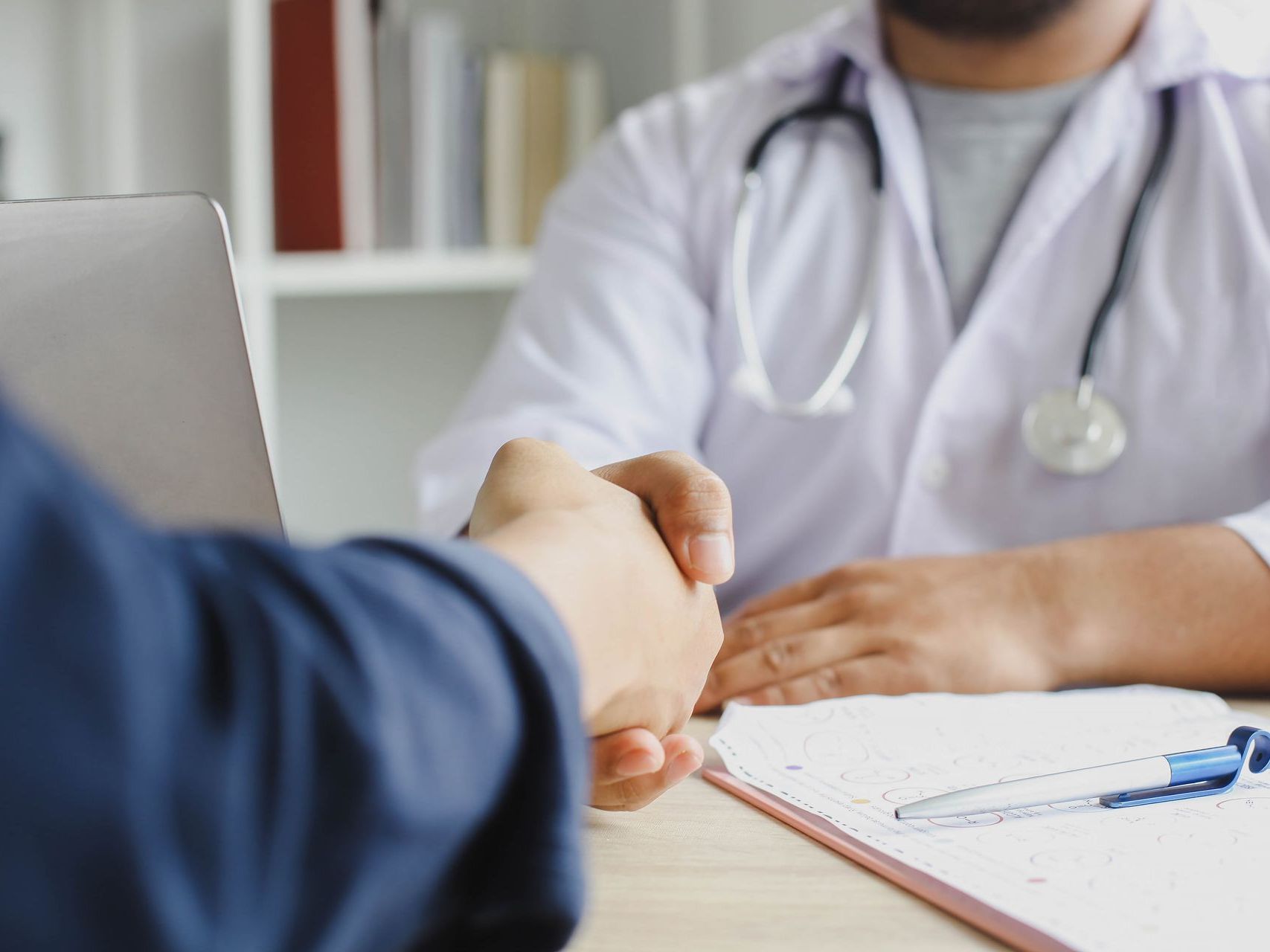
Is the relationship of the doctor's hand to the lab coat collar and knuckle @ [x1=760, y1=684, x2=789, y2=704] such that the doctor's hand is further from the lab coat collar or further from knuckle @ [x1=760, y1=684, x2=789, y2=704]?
the lab coat collar

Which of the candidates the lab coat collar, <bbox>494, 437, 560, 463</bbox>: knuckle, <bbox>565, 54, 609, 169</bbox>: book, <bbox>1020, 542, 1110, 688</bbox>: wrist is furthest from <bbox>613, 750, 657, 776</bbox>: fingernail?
<bbox>565, 54, 609, 169</bbox>: book

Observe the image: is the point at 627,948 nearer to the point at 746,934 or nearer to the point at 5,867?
the point at 746,934

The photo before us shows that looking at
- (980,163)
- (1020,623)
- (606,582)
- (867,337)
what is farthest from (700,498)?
(980,163)

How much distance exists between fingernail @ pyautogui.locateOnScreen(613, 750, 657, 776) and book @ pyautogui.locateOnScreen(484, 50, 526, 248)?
4.90 feet

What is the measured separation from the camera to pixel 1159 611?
821 millimetres

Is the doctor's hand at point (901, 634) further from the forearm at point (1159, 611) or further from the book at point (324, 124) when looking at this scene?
the book at point (324, 124)

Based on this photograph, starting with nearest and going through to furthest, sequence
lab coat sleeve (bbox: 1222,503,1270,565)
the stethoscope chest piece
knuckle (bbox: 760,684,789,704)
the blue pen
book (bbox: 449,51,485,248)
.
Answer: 1. the blue pen
2. knuckle (bbox: 760,684,789,704)
3. lab coat sleeve (bbox: 1222,503,1270,565)
4. the stethoscope chest piece
5. book (bbox: 449,51,485,248)

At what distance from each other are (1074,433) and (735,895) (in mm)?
714

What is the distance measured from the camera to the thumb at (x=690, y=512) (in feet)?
1.65

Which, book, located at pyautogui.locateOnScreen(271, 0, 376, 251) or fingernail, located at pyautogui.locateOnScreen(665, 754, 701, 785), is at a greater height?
book, located at pyautogui.locateOnScreen(271, 0, 376, 251)

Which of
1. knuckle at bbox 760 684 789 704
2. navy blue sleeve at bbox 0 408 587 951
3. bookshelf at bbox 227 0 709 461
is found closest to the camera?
navy blue sleeve at bbox 0 408 587 951

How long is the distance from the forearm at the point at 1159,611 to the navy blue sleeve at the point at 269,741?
22.4 inches

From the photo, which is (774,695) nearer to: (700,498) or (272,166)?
(700,498)

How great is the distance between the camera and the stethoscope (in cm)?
104
